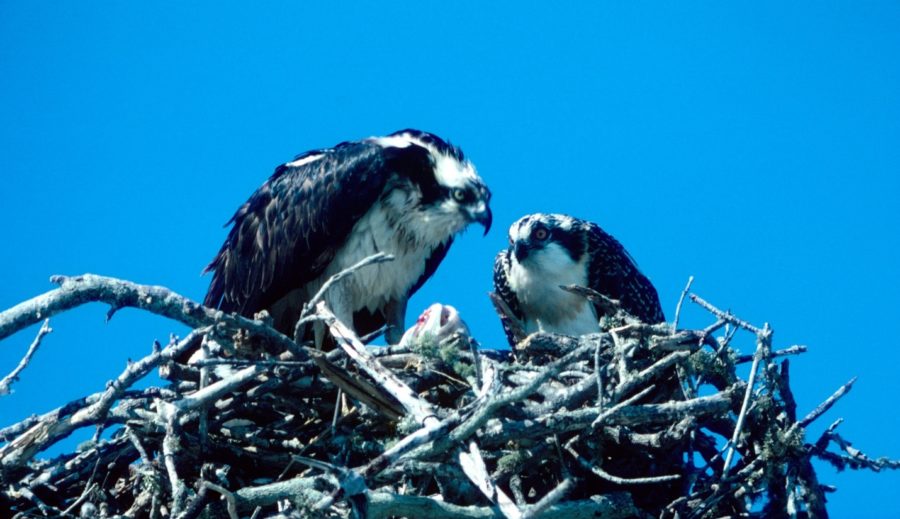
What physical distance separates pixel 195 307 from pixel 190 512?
71 cm

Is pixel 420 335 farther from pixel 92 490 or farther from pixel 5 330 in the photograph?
pixel 5 330

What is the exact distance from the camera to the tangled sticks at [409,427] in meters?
3.83

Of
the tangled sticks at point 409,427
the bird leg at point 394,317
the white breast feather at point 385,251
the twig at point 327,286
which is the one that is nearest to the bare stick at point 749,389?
the tangled sticks at point 409,427

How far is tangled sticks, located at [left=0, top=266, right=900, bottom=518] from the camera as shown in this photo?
383 centimetres

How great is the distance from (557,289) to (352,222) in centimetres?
131

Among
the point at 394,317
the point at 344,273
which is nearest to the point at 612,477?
the point at 344,273

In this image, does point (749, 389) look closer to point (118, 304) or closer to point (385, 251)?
point (385, 251)

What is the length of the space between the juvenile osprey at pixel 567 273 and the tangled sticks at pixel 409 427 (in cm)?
165

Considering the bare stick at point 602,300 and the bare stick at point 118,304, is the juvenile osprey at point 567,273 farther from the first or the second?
the bare stick at point 118,304

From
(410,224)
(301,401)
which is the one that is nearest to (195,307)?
(301,401)

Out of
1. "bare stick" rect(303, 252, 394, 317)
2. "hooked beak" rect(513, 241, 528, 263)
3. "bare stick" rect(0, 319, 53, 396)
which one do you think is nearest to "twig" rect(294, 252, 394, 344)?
"bare stick" rect(303, 252, 394, 317)

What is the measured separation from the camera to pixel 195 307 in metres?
3.96

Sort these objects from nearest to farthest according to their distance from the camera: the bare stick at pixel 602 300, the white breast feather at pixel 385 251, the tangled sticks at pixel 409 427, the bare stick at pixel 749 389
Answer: the tangled sticks at pixel 409 427, the bare stick at pixel 749 389, the bare stick at pixel 602 300, the white breast feather at pixel 385 251

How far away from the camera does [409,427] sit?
3.57 m
